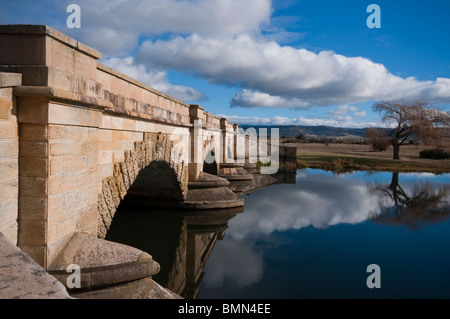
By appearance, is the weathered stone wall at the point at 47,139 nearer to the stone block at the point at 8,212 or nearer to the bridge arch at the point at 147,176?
the stone block at the point at 8,212

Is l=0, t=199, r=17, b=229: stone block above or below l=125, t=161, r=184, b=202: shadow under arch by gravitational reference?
above

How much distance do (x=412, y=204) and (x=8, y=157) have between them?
623 inches

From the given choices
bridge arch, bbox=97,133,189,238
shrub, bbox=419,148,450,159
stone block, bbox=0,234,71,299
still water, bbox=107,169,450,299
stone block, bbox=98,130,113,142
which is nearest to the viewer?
stone block, bbox=0,234,71,299

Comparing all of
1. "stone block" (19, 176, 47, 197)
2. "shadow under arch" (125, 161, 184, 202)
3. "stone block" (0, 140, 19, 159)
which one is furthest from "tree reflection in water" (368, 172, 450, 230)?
"stone block" (0, 140, 19, 159)

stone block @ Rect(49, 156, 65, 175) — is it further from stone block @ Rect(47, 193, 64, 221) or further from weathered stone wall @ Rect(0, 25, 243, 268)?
stone block @ Rect(47, 193, 64, 221)

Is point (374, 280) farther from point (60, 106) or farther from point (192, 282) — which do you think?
point (60, 106)

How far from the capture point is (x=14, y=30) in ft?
11.5

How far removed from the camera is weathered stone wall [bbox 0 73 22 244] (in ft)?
11.0

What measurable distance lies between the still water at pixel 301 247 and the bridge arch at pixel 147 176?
73cm

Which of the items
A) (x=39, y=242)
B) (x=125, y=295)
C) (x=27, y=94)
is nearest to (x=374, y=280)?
(x=125, y=295)

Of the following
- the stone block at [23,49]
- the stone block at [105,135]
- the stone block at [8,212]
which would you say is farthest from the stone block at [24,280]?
the stone block at [105,135]

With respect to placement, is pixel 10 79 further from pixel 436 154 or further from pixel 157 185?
pixel 436 154

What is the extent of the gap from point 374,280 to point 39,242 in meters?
6.17

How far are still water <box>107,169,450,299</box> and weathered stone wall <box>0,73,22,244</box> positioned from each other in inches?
153
